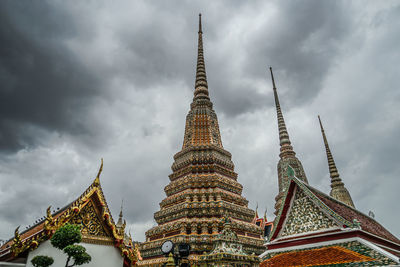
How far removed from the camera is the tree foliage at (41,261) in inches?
233

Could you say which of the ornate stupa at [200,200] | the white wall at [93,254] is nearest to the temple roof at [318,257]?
the white wall at [93,254]

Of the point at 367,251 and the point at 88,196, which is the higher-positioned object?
the point at 88,196

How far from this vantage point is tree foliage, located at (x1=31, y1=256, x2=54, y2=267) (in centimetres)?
592

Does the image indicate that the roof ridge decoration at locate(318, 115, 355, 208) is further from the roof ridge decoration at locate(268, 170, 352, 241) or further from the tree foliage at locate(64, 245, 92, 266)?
the tree foliage at locate(64, 245, 92, 266)

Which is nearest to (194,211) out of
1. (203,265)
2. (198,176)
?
(198,176)

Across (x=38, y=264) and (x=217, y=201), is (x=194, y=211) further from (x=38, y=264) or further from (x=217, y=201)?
(x=38, y=264)

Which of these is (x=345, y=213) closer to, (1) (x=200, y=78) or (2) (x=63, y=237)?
(2) (x=63, y=237)

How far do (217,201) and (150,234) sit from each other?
16.2ft

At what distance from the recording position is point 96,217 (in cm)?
768

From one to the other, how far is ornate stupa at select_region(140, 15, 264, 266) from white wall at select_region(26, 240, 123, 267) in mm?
6665

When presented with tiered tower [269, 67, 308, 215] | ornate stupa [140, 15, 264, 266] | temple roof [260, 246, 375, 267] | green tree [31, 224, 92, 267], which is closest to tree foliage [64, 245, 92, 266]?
green tree [31, 224, 92, 267]

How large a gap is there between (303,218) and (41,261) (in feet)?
21.6

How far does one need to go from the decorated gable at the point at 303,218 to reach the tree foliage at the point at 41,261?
6013 millimetres

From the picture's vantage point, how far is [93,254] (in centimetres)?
725
